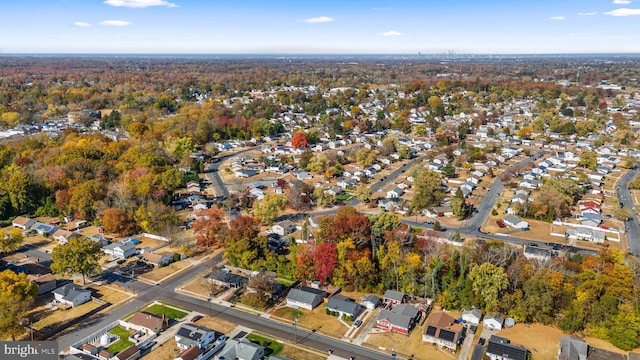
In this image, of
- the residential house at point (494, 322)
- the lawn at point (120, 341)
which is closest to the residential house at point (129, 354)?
the lawn at point (120, 341)

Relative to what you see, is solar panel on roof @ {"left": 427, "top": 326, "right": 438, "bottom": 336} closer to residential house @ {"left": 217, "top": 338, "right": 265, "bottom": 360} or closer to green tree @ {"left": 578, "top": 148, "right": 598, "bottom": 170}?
residential house @ {"left": 217, "top": 338, "right": 265, "bottom": 360}

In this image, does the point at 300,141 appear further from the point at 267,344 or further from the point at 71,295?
Answer: the point at 267,344

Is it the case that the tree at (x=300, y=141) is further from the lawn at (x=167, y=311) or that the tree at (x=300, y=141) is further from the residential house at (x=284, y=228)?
the lawn at (x=167, y=311)

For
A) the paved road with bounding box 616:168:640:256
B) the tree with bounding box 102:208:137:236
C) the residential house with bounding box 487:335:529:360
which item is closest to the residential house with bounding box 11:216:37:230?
the tree with bounding box 102:208:137:236

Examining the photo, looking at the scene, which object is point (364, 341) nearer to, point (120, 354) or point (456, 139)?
point (120, 354)

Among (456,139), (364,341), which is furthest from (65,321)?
(456,139)

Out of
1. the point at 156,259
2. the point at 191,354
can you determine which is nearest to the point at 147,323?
the point at 191,354
